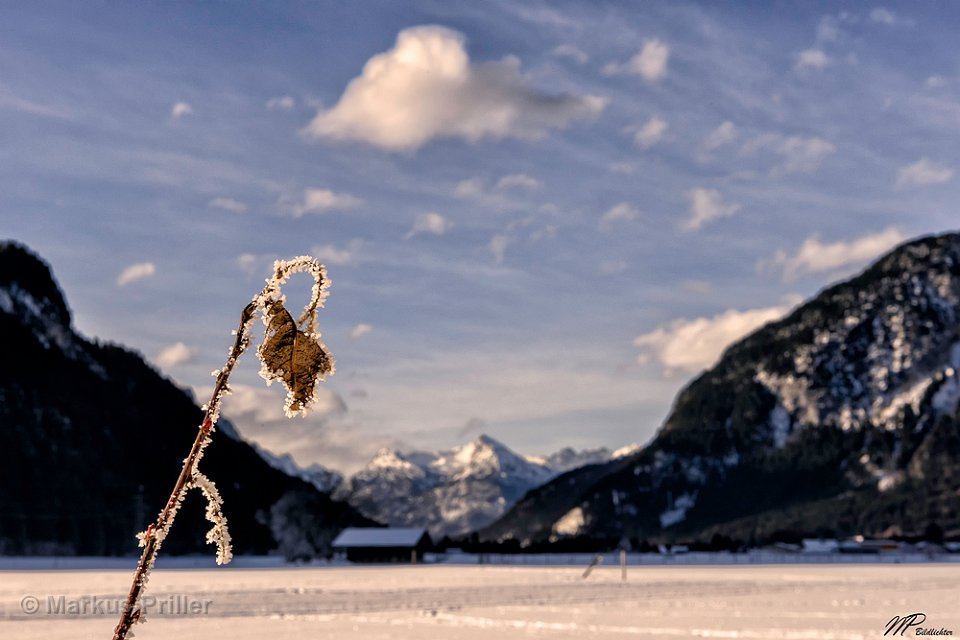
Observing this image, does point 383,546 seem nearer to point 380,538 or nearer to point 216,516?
point 380,538

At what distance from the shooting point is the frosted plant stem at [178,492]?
2.77 m

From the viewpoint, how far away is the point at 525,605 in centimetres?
4772

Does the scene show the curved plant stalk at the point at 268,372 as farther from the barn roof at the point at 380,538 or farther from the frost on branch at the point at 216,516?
the barn roof at the point at 380,538

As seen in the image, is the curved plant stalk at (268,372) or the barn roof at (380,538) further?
the barn roof at (380,538)

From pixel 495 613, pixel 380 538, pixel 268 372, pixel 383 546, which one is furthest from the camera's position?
pixel 380 538

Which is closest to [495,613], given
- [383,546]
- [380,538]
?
[383,546]

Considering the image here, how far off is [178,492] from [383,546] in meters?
168

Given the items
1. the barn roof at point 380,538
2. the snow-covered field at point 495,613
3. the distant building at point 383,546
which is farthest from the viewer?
the barn roof at point 380,538

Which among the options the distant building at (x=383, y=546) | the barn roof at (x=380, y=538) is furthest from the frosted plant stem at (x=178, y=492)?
the barn roof at (x=380, y=538)

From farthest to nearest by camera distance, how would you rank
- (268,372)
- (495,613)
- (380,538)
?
(380,538)
(495,613)
(268,372)

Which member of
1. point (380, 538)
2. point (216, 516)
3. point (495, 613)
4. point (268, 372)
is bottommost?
point (495, 613)

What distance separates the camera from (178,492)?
2.85 m

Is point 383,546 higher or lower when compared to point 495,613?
lower

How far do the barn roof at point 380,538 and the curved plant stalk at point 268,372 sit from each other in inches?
6563
